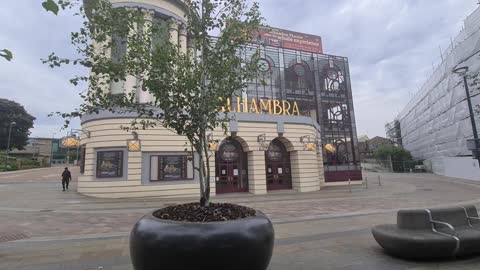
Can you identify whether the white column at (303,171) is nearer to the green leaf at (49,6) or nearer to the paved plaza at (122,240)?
the paved plaza at (122,240)

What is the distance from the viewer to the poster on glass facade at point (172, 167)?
18359 millimetres

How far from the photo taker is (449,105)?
120ft

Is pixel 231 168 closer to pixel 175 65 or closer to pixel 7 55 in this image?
pixel 175 65

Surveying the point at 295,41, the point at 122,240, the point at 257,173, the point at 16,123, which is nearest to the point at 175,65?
the point at 122,240

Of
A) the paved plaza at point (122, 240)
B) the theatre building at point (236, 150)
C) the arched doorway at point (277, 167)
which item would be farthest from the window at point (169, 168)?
the arched doorway at point (277, 167)

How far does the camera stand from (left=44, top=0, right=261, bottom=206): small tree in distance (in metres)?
4.69

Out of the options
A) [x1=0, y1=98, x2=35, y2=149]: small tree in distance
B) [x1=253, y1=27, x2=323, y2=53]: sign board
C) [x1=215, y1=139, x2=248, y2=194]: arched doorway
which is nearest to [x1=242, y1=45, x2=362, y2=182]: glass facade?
[x1=253, y1=27, x2=323, y2=53]: sign board

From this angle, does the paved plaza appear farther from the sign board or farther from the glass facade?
the sign board

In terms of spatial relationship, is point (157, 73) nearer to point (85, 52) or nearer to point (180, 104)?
point (180, 104)

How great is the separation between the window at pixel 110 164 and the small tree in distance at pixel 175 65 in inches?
530

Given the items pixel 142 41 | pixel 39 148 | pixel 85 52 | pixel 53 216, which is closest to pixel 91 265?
pixel 85 52

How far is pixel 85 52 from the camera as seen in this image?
4.80 meters

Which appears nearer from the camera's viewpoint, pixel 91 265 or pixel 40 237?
pixel 91 265

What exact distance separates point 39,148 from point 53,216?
87613 millimetres
